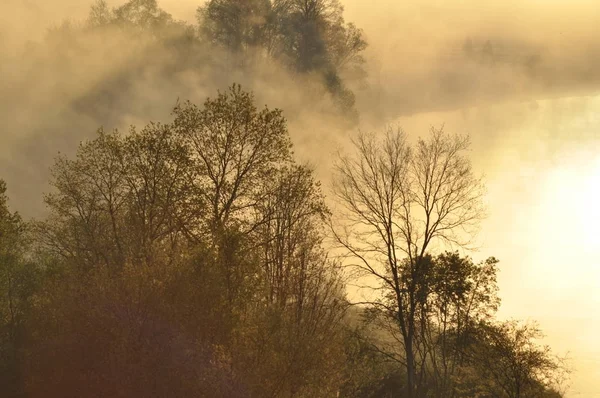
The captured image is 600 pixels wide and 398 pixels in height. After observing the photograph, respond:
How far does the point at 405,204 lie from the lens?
47062 mm

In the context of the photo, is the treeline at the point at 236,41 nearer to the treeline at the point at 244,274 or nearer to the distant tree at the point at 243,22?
the distant tree at the point at 243,22

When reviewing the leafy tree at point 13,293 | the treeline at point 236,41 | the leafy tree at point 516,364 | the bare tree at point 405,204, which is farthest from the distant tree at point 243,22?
the leafy tree at point 516,364

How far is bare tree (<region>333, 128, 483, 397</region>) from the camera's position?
45562 mm

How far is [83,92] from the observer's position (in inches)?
3770

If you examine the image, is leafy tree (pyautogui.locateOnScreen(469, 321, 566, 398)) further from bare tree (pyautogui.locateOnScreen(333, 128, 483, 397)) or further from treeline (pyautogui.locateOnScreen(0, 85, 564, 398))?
bare tree (pyautogui.locateOnScreen(333, 128, 483, 397))

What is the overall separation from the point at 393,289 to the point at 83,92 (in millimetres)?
62061

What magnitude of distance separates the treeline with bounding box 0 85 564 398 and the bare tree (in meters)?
0.14

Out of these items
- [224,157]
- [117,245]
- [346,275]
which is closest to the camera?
[224,157]

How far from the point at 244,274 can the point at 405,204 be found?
2019 cm

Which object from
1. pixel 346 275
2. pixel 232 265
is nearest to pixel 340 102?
pixel 346 275

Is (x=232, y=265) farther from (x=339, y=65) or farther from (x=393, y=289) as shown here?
(x=339, y=65)

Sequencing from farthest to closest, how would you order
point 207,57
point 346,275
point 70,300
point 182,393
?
1. point 207,57
2. point 346,275
3. point 70,300
4. point 182,393

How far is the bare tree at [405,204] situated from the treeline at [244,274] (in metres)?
0.14

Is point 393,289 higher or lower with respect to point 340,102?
lower
